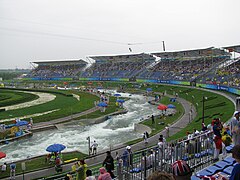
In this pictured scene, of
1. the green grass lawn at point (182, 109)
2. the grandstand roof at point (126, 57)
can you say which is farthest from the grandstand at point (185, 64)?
the green grass lawn at point (182, 109)

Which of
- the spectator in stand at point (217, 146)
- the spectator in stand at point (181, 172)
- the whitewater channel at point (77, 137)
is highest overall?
the spectator in stand at point (181, 172)

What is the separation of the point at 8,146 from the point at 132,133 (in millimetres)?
15178

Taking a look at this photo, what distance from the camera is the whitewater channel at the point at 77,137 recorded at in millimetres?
28305

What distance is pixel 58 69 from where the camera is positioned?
135 metres

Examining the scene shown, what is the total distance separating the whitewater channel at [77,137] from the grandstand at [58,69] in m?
83.7

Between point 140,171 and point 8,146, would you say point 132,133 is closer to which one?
point 8,146

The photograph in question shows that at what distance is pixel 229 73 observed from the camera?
64.9 metres

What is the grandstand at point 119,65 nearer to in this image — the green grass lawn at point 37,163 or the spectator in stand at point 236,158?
the green grass lawn at point 37,163

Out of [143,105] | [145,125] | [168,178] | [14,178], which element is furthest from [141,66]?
[168,178]

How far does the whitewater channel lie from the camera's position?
92.9 ft

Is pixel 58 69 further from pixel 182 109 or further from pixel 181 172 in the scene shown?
pixel 181 172

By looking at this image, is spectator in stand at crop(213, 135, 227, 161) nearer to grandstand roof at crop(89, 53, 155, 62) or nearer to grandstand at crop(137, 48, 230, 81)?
grandstand at crop(137, 48, 230, 81)

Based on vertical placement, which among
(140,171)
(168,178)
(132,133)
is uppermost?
(168,178)

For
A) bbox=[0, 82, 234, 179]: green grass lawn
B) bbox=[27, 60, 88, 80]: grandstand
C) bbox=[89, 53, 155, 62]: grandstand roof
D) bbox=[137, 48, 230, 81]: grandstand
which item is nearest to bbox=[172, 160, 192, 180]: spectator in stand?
bbox=[0, 82, 234, 179]: green grass lawn
